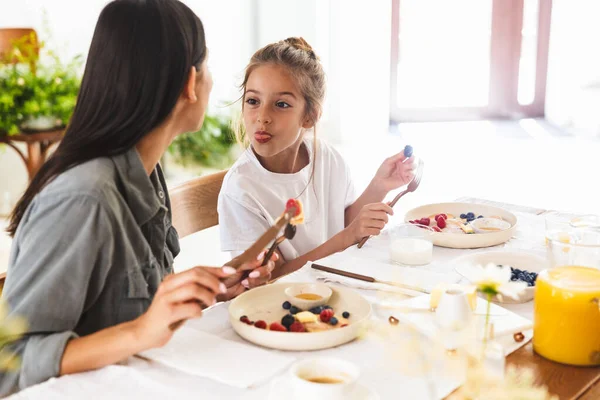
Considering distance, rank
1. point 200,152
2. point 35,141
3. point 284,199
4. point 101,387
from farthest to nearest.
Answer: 1. point 200,152
2. point 35,141
3. point 284,199
4. point 101,387

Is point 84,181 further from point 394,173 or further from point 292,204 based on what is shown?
point 394,173

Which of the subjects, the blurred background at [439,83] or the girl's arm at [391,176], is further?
the blurred background at [439,83]

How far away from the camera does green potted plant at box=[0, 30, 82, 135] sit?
3629mm

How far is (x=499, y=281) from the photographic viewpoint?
70cm

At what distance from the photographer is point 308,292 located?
1309 millimetres

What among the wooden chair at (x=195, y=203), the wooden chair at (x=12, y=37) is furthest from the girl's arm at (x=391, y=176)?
the wooden chair at (x=12, y=37)

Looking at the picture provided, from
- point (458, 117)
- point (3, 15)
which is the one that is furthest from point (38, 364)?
point (458, 117)

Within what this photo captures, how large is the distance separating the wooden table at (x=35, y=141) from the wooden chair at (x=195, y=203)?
6.23ft

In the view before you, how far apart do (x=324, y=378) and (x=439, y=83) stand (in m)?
6.00

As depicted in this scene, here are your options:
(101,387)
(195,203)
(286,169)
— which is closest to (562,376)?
(101,387)

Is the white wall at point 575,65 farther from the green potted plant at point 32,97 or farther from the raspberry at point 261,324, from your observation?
the raspberry at point 261,324

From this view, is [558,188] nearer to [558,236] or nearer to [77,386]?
[558,236]

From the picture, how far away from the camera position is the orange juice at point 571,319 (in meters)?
1.05

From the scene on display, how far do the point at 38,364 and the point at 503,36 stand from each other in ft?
19.9
